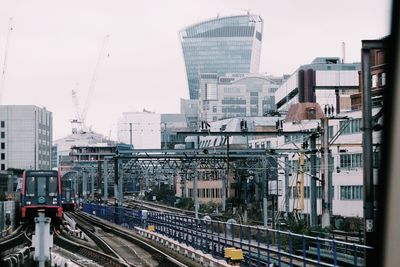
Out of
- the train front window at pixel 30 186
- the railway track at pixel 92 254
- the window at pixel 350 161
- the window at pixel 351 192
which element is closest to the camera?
the railway track at pixel 92 254

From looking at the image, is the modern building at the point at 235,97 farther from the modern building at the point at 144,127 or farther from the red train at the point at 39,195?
the red train at the point at 39,195

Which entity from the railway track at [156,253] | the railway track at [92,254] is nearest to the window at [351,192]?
the railway track at [156,253]

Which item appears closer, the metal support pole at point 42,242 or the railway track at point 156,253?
the metal support pole at point 42,242

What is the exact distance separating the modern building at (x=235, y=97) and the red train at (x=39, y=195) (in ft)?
399

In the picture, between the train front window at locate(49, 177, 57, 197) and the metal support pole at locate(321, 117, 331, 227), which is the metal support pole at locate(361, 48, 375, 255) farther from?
the train front window at locate(49, 177, 57, 197)

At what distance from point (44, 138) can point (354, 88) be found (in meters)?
48.5

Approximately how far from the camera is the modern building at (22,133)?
316 ft

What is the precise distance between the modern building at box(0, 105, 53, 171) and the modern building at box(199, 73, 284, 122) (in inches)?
2303

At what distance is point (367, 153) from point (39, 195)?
21530 millimetres

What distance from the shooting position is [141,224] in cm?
3122

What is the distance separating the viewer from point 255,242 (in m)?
18.3

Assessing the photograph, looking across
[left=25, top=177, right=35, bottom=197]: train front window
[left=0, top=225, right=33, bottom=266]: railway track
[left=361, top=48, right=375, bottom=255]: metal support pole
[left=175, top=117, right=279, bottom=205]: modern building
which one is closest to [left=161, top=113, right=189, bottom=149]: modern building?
[left=175, top=117, right=279, bottom=205]: modern building

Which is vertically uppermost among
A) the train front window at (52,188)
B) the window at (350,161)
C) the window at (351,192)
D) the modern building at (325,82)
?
the modern building at (325,82)

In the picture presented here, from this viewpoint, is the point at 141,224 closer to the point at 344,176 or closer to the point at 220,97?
the point at 344,176
